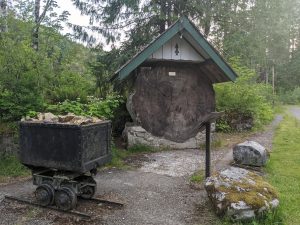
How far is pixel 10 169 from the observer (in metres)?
8.06

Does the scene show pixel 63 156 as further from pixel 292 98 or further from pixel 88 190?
pixel 292 98

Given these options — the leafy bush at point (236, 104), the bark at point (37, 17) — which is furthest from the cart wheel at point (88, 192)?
the leafy bush at point (236, 104)

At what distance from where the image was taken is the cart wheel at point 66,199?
567cm

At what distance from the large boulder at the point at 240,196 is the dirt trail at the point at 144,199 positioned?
0.35 metres

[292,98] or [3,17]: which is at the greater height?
[3,17]

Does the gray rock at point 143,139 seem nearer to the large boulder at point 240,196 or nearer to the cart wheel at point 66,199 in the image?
the large boulder at point 240,196

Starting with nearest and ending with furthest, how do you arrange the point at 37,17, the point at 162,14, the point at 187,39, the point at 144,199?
the point at 144,199 → the point at 187,39 → the point at 162,14 → the point at 37,17

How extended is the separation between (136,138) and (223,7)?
7.65 metres

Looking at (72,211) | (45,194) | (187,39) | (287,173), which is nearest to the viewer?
(72,211)

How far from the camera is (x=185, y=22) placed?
7.65 m

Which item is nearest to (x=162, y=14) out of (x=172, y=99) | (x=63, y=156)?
(x=172, y=99)

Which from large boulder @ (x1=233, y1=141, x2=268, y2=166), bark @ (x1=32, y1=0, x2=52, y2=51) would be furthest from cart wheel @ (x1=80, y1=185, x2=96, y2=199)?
bark @ (x1=32, y1=0, x2=52, y2=51)

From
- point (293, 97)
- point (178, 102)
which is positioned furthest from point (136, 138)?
point (293, 97)

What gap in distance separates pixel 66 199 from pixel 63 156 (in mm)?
728
